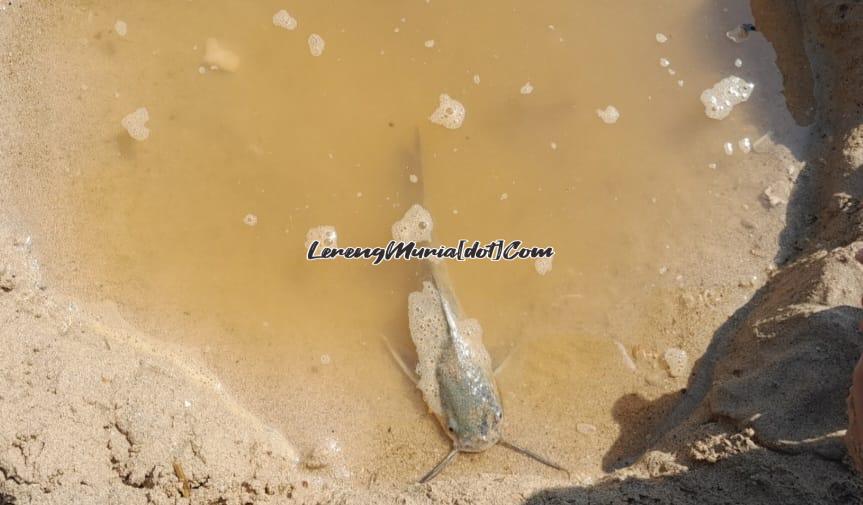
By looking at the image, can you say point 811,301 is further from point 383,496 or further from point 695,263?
point 383,496

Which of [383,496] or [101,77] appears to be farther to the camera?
[101,77]

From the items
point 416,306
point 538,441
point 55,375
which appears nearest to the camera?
point 55,375

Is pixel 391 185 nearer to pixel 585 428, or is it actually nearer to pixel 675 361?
pixel 585 428

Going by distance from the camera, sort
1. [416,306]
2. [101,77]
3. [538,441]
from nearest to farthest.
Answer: [538,441]
[416,306]
[101,77]

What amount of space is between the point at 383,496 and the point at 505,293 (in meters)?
1.29

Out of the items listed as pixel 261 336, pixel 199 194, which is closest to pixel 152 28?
pixel 199 194

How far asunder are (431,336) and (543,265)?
0.76 meters

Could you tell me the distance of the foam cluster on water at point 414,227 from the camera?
3867mm

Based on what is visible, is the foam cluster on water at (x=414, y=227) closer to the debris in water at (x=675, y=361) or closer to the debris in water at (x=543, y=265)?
the debris in water at (x=543, y=265)

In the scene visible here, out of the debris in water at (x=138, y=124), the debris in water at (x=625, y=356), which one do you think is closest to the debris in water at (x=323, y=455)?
the debris in water at (x=625, y=356)

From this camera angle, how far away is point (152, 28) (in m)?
4.18

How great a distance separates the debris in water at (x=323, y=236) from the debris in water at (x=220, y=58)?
45.8 inches

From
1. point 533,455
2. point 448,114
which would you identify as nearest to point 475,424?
point 533,455

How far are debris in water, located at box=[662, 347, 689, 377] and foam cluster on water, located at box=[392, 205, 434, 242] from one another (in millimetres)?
1437
